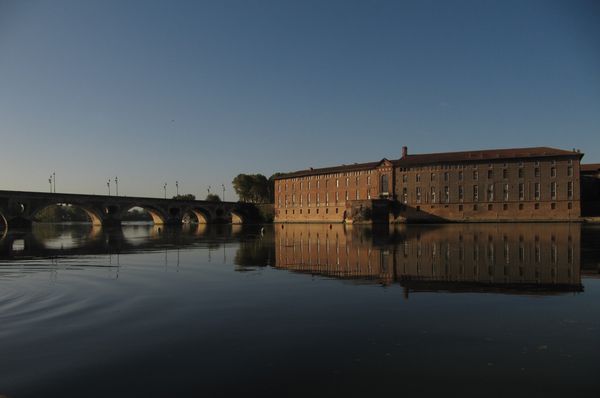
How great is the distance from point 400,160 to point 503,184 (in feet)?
83.2

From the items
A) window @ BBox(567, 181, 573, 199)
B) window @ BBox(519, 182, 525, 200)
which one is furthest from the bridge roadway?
window @ BBox(567, 181, 573, 199)

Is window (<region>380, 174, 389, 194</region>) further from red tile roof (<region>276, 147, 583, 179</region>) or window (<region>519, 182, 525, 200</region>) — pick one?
window (<region>519, 182, 525, 200</region>)

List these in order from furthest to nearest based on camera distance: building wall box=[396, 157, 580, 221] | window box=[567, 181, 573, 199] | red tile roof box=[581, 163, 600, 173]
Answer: red tile roof box=[581, 163, 600, 173] < building wall box=[396, 157, 580, 221] < window box=[567, 181, 573, 199]

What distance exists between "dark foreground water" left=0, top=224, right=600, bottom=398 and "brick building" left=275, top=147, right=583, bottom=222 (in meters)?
85.6

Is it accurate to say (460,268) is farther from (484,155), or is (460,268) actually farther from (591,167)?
(591,167)

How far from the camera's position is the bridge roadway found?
87.0 meters

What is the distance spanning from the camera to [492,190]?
97250 mm

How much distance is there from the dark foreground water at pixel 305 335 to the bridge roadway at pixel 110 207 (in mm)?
84948

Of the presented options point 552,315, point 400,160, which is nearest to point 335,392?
point 552,315

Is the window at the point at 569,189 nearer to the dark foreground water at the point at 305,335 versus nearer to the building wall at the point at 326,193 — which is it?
the building wall at the point at 326,193

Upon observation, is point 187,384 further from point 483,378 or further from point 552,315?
point 552,315

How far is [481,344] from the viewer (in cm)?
789

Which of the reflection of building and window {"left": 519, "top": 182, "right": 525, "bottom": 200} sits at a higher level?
window {"left": 519, "top": 182, "right": 525, "bottom": 200}

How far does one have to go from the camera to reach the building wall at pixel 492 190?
90.8 m
